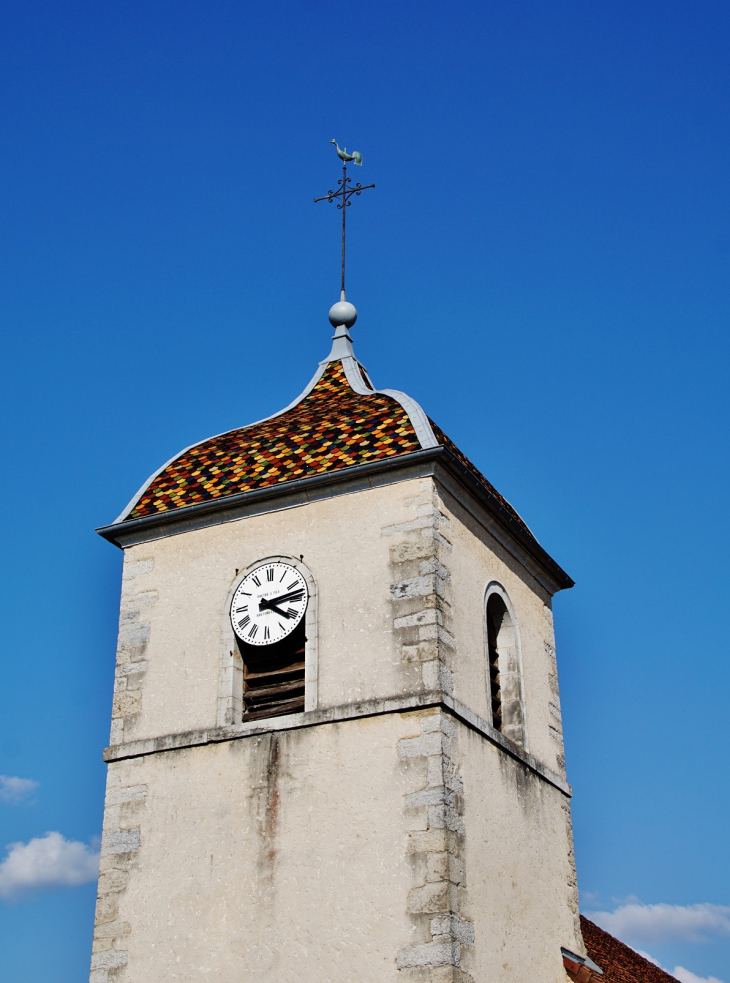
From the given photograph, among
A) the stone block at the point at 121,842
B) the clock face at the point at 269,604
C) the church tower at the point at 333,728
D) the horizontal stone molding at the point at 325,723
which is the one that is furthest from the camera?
the clock face at the point at 269,604

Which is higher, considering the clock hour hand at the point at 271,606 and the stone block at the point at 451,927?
the clock hour hand at the point at 271,606

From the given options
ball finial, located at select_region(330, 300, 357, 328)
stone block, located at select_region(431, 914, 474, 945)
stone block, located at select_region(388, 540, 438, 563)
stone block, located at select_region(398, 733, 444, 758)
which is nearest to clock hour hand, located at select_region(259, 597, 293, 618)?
stone block, located at select_region(388, 540, 438, 563)

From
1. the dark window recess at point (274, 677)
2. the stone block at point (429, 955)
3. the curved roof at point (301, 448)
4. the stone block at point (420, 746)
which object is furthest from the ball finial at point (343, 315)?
the stone block at point (429, 955)

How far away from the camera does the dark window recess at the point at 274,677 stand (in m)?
12.2

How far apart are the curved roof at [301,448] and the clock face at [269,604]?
0.91 metres

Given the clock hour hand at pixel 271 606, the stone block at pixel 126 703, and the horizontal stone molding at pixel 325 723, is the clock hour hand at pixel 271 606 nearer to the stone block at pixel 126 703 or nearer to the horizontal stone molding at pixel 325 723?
the horizontal stone molding at pixel 325 723

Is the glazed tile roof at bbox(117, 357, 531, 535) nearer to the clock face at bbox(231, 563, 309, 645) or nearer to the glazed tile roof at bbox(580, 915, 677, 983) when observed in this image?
the clock face at bbox(231, 563, 309, 645)

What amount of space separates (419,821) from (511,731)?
2292 mm

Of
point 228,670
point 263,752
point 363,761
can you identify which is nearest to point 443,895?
point 363,761

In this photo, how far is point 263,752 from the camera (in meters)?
11.8

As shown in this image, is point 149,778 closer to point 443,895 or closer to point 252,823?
point 252,823

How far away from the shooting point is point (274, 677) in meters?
12.4

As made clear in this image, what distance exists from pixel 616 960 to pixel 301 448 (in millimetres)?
7486

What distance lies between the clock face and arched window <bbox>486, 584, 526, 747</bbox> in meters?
1.88
